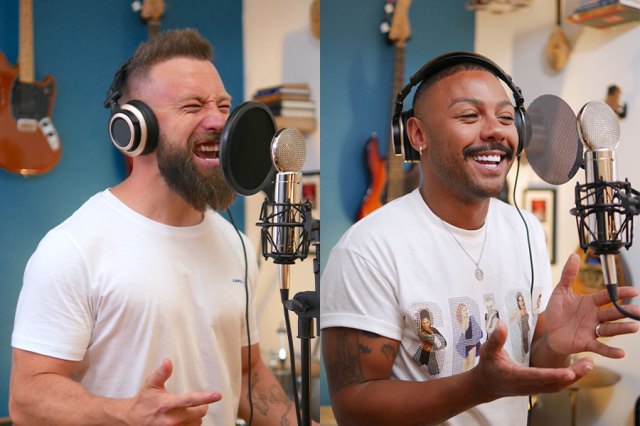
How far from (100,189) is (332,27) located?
0.35m

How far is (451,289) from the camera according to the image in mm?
684

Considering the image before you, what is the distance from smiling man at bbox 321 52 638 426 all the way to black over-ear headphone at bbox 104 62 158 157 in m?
0.28

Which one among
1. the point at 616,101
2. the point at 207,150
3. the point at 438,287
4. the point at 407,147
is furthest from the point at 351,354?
the point at 616,101

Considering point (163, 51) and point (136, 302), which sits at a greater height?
point (163, 51)

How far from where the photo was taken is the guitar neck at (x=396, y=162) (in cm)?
72

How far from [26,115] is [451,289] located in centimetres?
54

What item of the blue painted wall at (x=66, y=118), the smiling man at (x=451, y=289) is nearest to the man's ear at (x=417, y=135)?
the smiling man at (x=451, y=289)

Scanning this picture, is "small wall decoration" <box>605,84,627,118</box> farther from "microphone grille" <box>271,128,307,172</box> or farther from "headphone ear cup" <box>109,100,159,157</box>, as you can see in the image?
"headphone ear cup" <box>109,100,159,157</box>

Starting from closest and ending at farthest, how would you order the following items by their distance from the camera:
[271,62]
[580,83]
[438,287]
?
1. [438,287]
2. [580,83]
3. [271,62]

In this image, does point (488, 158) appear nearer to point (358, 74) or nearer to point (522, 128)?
point (522, 128)

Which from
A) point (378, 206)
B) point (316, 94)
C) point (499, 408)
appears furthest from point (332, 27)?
point (499, 408)

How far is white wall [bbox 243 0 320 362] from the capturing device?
87 cm

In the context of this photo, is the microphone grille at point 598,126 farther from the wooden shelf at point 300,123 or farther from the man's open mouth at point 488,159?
the wooden shelf at point 300,123

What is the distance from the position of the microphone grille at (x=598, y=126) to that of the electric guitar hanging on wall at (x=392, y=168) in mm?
193
